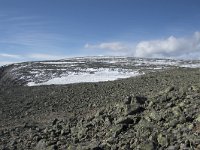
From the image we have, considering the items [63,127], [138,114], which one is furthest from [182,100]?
[63,127]

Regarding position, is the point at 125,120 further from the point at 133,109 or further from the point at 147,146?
the point at 147,146

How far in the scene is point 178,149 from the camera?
11.0 metres

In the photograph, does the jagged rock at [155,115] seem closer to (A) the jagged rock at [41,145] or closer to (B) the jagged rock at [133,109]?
(B) the jagged rock at [133,109]

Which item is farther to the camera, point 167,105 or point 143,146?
point 167,105

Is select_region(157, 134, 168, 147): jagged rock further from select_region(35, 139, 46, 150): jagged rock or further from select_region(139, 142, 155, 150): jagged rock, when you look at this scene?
select_region(35, 139, 46, 150): jagged rock

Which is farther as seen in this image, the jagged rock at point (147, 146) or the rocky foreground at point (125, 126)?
the rocky foreground at point (125, 126)

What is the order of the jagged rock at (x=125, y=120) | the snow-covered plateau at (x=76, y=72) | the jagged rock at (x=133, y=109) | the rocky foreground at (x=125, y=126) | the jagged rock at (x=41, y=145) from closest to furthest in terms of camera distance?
the rocky foreground at (x=125, y=126) < the jagged rock at (x=125, y=120) < the jagged rock at (x=133, y=109) < the jagged rock at (x=41, y=145) < the snow-covered plateau at (x=76, y=72)

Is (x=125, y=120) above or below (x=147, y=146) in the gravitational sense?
above

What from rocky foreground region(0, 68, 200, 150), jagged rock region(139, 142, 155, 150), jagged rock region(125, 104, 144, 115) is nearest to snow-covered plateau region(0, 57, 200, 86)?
rocky foreground region(0, 68, 200, 150)

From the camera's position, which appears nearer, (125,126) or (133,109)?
(125,126)

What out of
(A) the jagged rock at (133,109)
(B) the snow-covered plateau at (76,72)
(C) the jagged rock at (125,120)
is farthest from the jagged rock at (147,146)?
(B) the snow-covered plateau at (76,72)

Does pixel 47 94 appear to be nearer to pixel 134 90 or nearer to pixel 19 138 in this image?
pixel 134 90

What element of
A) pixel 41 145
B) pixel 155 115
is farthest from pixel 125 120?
pixel 41 145

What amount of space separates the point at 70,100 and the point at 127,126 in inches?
505
